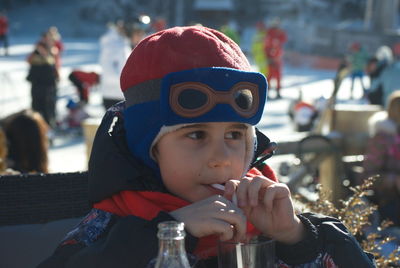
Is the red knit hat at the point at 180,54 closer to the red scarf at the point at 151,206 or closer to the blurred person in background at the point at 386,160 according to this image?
the red scarf at the point at 151,206

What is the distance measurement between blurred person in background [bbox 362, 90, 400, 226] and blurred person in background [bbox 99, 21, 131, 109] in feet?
11.3

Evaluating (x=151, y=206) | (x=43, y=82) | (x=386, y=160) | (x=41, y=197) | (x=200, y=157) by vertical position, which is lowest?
(x=386, y=160)

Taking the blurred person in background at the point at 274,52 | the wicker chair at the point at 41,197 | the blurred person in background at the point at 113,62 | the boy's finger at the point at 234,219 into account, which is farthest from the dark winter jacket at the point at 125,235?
the blurred person in background at the point at 274,52

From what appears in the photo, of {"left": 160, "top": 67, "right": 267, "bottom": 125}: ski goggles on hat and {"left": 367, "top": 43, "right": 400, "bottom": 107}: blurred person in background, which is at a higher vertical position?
{"left": 160, "top": 67, "right": 267, "bottom": 125}: ski goggles on hat

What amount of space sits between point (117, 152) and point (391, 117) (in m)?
4.27

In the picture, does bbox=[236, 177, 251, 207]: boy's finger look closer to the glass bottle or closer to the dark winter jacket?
the dark winter jacket

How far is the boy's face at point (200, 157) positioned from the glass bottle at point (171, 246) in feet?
1.20

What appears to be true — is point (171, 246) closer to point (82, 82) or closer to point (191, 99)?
point (191, 99)

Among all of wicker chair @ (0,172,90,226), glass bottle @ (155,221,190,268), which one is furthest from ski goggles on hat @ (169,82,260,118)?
wicker chair @ (0,172,90,226)

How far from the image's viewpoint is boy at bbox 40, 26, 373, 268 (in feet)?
4.86

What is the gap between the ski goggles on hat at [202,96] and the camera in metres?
1.50

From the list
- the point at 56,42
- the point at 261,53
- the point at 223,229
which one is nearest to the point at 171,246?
the point at 223,229

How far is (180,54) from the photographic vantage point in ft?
5.16

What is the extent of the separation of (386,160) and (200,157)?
13.5 feet
